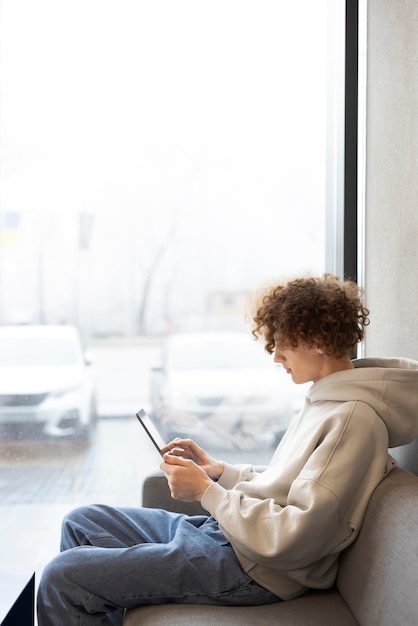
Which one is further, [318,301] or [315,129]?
[315,129]

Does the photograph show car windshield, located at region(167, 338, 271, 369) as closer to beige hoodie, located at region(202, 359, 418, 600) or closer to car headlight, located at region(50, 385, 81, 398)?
car headlight, located at region(50, 385, 81, 398)

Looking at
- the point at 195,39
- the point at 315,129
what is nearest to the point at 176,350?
the point at 315,129

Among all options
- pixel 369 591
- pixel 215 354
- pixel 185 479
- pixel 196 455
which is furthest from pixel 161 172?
pixel 369 591

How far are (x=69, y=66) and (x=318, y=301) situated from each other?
1.47m

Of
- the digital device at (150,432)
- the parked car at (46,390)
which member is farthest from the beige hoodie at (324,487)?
the parked car at (46,390)

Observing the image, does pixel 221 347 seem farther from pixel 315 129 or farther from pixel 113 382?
pixel 315 129

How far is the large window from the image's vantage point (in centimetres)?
279

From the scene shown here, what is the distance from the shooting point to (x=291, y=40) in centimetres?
279

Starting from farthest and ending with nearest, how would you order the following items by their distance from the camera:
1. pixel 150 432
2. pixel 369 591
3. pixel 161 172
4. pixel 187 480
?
pixel 161 172 → pixel 150 432 → pixel 187 480 → pixel 369 591

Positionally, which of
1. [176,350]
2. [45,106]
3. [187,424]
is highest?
[45,106]

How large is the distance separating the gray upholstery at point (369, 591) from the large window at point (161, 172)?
119 centimetres

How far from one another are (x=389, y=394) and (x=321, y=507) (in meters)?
0.32

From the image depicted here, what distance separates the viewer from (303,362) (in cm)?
189

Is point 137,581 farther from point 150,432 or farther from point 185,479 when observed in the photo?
point 150,432
